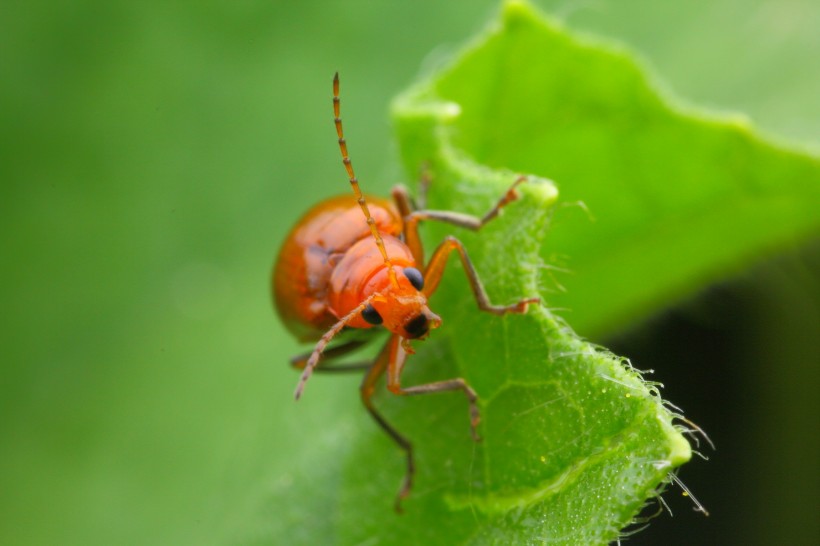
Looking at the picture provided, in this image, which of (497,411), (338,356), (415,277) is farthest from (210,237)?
(497,411)

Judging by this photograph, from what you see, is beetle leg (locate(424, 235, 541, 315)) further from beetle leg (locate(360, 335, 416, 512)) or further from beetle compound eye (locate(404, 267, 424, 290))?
beetle leg (locate(360, 335, 416, 512))

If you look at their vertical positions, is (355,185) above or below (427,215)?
above

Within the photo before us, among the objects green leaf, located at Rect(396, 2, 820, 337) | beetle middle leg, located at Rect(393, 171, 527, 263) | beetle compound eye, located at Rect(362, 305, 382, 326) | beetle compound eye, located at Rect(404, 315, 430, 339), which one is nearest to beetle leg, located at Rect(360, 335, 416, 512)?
beetle compound eye, located at Rect(362, 305, 382, 326)

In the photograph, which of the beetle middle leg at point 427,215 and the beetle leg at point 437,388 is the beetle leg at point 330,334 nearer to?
the beetle leg at point 437,388

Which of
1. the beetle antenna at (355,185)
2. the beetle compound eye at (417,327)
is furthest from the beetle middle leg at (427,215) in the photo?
the beetle compound eye at (417,327)

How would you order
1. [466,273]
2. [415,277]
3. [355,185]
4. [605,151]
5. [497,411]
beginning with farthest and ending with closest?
[605,151]
[355,185]
[415,277]
[466,273]
[497,411]

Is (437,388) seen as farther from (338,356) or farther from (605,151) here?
(605,151)

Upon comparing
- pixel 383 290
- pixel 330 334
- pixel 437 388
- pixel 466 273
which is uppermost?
pixel 466 273
